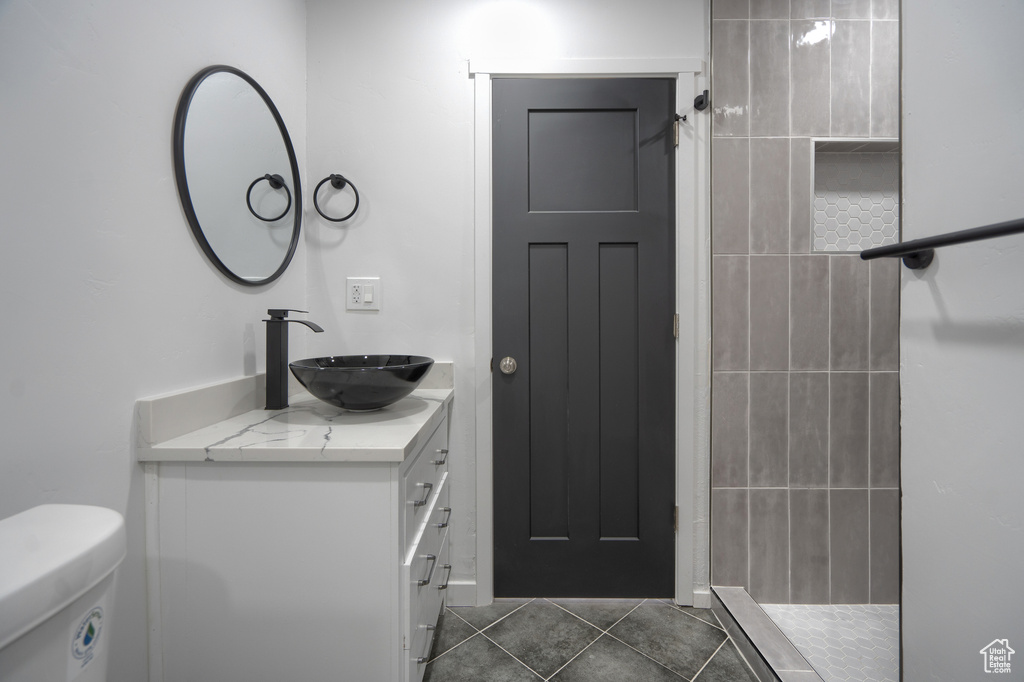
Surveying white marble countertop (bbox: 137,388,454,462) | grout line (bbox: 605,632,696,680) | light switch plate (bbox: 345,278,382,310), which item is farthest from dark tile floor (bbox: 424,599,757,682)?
light switch plate (bbox: 345,278,382,310)

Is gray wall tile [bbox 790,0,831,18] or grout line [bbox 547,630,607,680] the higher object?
gray wall tile [bbox 790,0,831,18]

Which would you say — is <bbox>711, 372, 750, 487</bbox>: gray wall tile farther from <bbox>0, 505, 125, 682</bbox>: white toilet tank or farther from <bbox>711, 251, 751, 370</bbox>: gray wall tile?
<bbox>0, 505, 125, 682</bbox>: white toilet tank

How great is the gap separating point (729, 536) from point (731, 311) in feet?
2.77

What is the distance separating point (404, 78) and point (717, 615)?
2336 mm

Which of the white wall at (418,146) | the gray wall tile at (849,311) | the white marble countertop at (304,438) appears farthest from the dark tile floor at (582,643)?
the gray wall tile at (849,311)

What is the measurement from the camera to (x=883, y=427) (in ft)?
5.21

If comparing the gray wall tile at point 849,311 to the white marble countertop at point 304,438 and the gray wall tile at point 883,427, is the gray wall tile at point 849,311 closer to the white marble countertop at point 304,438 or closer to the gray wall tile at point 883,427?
the gray wall tile at point 883,427

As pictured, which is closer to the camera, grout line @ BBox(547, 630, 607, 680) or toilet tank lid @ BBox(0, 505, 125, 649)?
toilet tank lid @ BBox(0, 505, 125, 649)

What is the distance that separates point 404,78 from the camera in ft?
5.57

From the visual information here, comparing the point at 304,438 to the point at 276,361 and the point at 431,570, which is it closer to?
the point at 276,361

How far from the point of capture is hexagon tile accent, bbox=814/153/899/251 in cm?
164

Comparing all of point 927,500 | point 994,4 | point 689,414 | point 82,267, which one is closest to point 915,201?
point 994,4

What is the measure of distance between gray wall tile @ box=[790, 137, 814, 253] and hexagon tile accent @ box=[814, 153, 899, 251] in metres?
0.08

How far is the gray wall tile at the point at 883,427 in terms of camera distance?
62.5 inches
